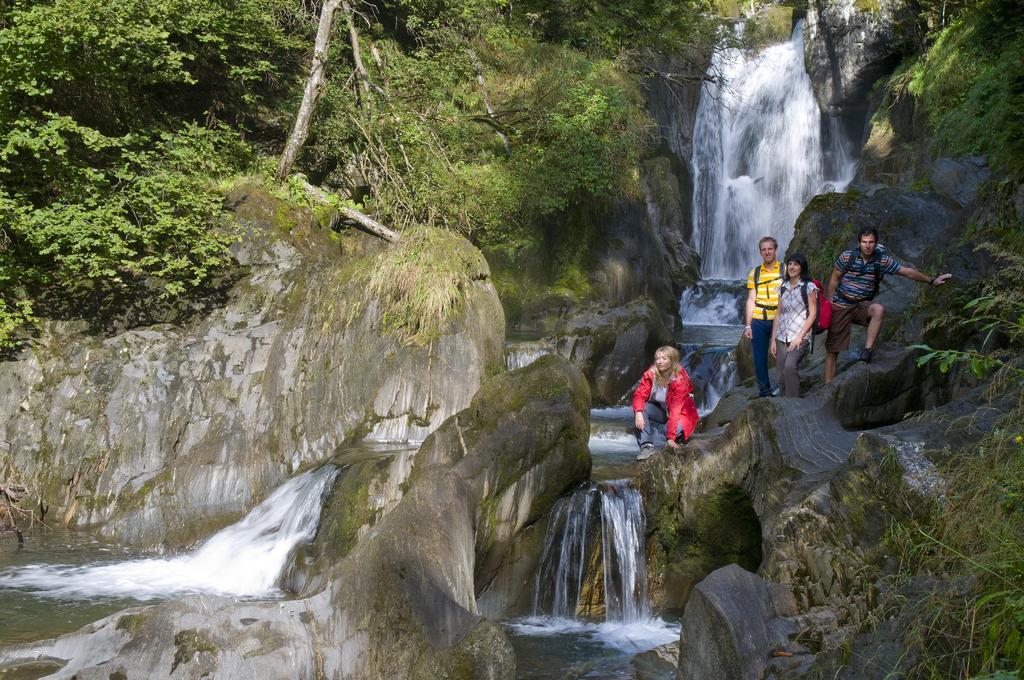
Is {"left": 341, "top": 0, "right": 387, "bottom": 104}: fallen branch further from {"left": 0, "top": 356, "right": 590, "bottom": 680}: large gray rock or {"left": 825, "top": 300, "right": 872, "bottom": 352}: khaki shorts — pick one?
{"left": 0, "top": 356, "right": 590, "bottom": 680}: large gray rock

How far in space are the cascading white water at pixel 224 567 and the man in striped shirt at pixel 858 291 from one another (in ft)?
15.9

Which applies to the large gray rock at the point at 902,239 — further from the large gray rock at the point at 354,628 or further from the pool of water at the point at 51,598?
the pool of water at the point at 51,598

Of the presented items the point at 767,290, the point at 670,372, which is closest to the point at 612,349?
the point at 767,290

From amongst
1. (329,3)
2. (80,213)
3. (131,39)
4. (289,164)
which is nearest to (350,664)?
(80,213)

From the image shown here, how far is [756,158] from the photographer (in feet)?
75.1

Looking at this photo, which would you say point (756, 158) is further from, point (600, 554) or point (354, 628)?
point (354, 628)

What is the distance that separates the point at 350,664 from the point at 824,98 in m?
21.7

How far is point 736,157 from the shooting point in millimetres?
23156

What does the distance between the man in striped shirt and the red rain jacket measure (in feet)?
4.39

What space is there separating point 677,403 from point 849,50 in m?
17.7

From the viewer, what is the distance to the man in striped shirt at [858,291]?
723 centimetres

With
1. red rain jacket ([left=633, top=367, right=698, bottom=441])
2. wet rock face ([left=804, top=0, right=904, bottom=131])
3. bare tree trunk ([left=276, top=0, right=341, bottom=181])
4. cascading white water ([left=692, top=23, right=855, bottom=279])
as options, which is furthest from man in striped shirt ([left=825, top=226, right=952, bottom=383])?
wet rock face ([left=804, top=0, right=904, bottom=131])

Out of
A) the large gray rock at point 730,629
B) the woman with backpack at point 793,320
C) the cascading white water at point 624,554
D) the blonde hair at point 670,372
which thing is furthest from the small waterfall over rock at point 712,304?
the large gray rock at point 730,629

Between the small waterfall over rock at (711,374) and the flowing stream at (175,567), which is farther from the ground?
the small waterfall over rock at (711,374)
